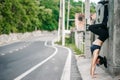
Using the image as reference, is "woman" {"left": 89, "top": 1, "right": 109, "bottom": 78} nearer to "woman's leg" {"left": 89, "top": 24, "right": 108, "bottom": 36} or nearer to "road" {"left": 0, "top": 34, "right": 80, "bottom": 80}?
"woman's leg" {"left": 89, "top": 24, "right": 108, "bottom": 36}

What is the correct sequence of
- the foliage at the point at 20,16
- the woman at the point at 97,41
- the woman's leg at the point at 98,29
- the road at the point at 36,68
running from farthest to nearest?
the foliage at the point at 20,16 < the road at the point at 36,68 < the woman's leg at the point at 98,29 < the woman at the point at 97,41

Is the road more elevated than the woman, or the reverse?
the woman

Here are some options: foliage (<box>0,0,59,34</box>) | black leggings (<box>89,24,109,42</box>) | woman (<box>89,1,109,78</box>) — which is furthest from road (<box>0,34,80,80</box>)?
foliage (<box>0,0,59,34</box>)

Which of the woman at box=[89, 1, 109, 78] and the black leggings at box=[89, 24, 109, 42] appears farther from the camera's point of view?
the black leggings at box=[89, 24, 109, 42]

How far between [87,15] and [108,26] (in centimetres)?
1074

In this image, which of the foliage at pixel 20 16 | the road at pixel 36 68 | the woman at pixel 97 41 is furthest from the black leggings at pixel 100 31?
the foliage at pixel 20 16

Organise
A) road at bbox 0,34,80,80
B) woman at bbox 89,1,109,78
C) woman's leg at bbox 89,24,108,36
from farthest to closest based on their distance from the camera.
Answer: road at bbox 0,34,80,80
woman's leg at bbox 89,24,108,36
woman at bbox 89,1,109,78

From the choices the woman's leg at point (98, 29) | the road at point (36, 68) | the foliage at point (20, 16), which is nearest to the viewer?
the woman's leg at point (98, 29)

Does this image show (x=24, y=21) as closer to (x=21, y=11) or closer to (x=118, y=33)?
(x=21, y=11)

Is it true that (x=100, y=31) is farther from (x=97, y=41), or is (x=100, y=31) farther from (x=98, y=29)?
(x=97, y=41)

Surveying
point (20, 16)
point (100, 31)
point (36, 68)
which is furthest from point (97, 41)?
point (20, 16)

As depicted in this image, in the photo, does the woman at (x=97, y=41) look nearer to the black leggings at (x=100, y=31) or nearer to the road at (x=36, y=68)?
the black leggings at (x=100, y=31)

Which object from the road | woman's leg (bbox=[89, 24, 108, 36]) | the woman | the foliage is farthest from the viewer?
the foliage

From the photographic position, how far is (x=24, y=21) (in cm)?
8856
